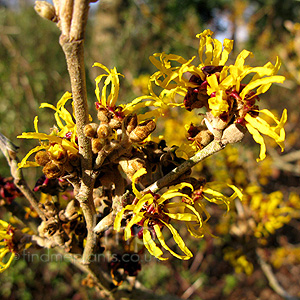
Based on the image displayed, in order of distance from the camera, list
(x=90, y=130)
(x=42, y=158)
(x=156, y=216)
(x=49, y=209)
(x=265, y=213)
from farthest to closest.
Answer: (x=265, y=213)
(x=49, y=209)
(x=156, y=216)
(x=42, y=158)
(x=90, y=130)

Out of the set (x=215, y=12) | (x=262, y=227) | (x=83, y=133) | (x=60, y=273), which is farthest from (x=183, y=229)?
(x=215, y=12)

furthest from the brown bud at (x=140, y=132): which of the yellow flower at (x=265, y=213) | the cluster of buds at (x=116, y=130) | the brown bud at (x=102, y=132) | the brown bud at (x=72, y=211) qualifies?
the yellow flower at (x=265, y=213)

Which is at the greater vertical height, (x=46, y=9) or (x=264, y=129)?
(x=46, y=9)

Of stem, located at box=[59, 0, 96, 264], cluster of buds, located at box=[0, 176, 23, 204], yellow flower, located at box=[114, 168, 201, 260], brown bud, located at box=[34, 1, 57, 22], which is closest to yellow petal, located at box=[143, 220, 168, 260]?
yellow flower, located at box=[114, 168, 201, 260]

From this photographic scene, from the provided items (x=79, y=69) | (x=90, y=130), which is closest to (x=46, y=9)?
(x=79, y=69)

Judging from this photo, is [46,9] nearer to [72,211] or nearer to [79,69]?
[79,69]

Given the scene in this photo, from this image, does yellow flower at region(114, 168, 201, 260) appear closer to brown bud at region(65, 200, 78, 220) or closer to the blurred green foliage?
brown bud at region(65, 200, 78, 220)
